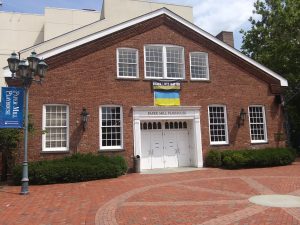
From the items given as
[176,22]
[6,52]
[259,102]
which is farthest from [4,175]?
[6,52]

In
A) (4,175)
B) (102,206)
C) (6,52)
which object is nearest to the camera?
(102,206)

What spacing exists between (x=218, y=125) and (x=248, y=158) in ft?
9.36

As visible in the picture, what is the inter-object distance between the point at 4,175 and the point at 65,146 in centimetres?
314

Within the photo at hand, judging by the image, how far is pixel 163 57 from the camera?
64.9 feet

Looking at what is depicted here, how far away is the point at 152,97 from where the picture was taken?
1919 centimetres

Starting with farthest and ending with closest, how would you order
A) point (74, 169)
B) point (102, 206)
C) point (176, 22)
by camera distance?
1. point (176, 22)
2. point (74, 169)
3. point (102, 206)

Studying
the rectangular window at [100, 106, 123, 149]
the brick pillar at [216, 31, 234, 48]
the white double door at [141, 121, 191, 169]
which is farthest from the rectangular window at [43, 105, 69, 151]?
the brick pillar at [216, 31, 234, 48]

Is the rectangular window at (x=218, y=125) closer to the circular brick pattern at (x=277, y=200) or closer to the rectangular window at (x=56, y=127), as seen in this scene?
the rectangular window at (x=56, y=127)

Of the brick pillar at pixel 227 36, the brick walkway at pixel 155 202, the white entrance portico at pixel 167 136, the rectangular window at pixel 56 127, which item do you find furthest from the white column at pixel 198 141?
the brick pillar at pixel 227 36

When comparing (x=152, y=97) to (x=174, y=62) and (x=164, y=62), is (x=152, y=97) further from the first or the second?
(x=174, y=62)

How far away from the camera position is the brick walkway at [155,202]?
26.4 ft

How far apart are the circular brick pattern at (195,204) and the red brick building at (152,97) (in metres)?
5.85

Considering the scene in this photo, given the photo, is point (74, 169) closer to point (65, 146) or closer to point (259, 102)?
point (65, 146)

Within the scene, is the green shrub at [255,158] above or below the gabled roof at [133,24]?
below
